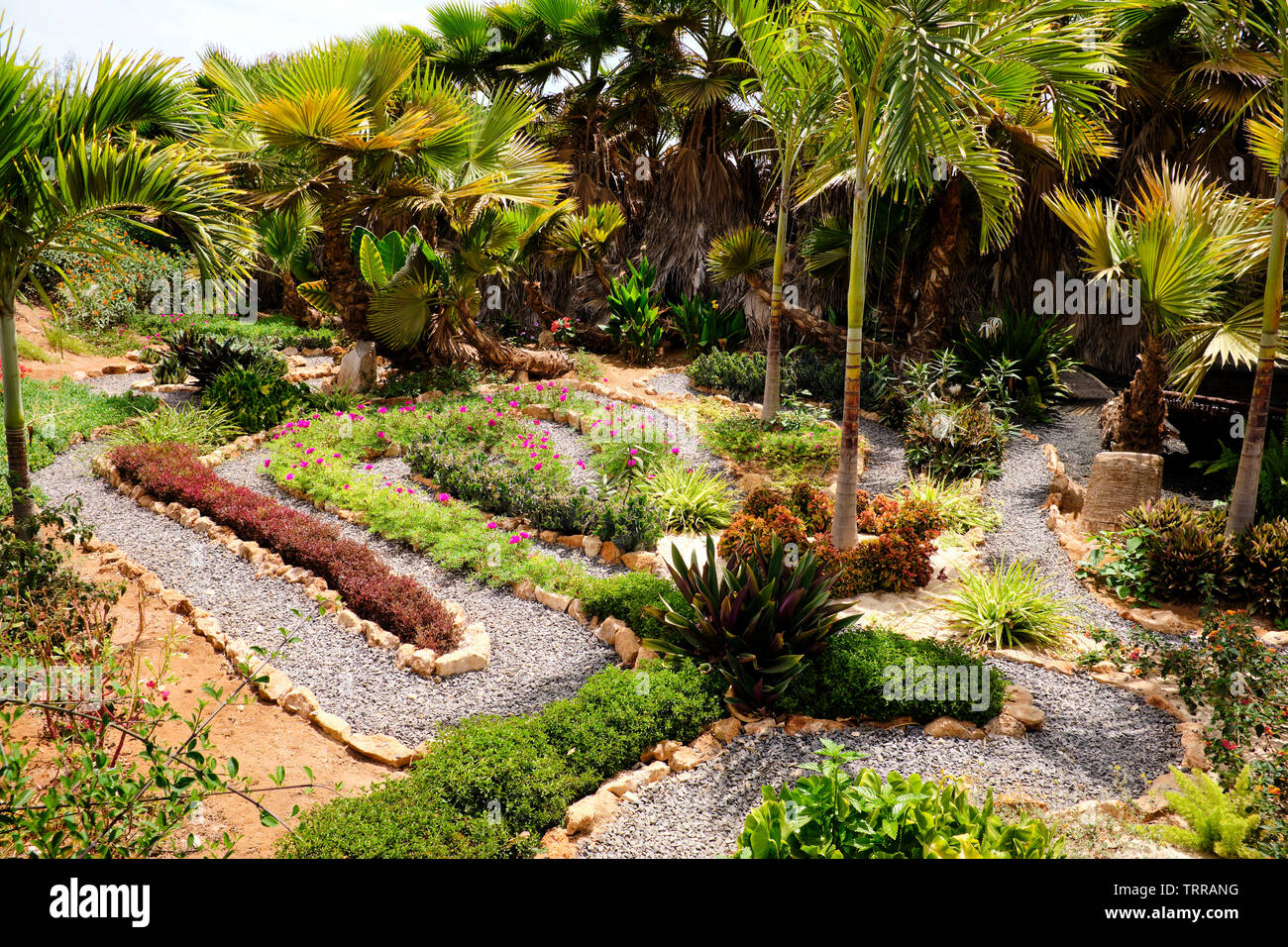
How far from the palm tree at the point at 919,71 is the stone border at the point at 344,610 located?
2903 mm

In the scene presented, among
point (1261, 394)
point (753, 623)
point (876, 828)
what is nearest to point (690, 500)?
point (753, 623)

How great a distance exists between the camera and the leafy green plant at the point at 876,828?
9.07 feet

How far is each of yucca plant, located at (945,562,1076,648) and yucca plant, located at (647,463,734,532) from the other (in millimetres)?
2314

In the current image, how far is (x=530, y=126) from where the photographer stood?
1507cm

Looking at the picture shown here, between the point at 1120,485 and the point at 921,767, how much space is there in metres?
4.32

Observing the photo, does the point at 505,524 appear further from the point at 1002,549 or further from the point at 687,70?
the point at 687,70

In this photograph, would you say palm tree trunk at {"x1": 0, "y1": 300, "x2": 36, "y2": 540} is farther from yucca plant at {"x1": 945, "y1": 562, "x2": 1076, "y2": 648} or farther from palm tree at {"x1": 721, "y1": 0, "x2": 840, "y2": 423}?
yucca plant at {"x1": 945, "y1": 562, "x2": 1076, "y2": 648}

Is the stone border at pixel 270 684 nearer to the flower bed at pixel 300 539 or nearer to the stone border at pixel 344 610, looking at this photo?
the stone border at pixel 344 610

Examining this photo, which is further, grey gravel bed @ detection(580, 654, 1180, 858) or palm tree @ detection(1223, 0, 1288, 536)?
palm tree @ detection(1223, 0, 1288, 536)

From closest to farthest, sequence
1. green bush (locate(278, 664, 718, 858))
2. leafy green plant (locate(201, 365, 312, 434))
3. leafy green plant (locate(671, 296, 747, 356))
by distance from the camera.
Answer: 1. green bush (locate(278, 664, 718, 858))
2. leafy green plant (locate(201, 365, 312, 434))
3. leafy green plant (locate(671, 296, 747, 356))

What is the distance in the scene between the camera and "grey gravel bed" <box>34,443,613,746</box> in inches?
186

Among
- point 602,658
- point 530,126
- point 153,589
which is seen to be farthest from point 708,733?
point 530,126

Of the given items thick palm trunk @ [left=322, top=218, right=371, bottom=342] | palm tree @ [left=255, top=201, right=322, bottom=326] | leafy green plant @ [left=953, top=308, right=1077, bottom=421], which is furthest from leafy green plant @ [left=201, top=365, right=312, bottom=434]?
leafy green plant @ [left=953, top=308, right=1077, bottom=421]

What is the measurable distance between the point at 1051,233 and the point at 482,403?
27.7 feet
